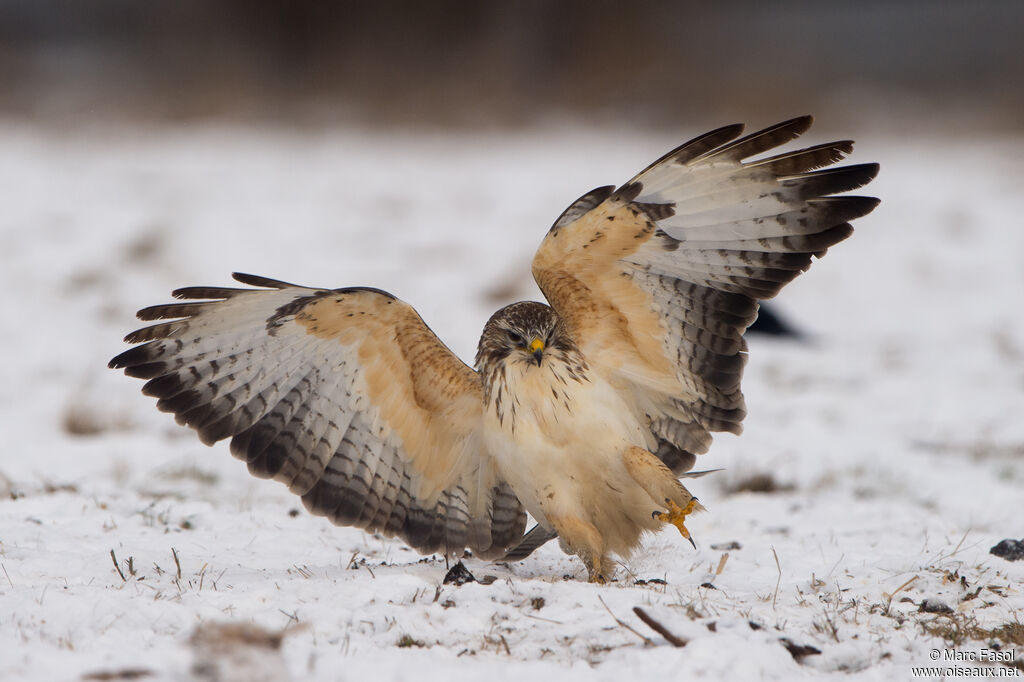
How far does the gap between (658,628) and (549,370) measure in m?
1.30

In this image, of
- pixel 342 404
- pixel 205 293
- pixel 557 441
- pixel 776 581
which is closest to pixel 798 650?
pixel 776 581

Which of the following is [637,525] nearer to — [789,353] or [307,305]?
[307,305]

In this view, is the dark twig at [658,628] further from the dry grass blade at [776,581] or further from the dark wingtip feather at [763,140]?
the dark wingtip feather at [763,140]

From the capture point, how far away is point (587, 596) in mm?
3529

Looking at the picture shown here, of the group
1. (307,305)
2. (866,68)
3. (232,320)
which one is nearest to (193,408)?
(232,320)

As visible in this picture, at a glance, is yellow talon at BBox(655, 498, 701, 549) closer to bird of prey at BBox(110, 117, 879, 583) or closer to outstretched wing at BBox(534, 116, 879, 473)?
bird of prey at BBox(110, 117, 879, 583)

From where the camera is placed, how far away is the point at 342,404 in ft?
14.3

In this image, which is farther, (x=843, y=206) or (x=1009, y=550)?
(x=1009, y=550)

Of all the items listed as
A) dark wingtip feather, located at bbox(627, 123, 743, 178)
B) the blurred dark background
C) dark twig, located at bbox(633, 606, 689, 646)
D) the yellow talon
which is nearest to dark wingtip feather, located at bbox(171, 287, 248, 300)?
dark wingtip feather, located at bbox(627, 123, 743, 178)

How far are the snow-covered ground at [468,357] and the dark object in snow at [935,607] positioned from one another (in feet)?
0.19

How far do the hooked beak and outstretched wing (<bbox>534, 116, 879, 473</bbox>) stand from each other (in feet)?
0.58

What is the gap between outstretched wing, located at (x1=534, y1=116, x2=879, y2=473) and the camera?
3.96 metres

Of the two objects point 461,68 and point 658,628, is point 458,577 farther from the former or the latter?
point 461,68

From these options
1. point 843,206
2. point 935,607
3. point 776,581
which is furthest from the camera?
point 776,581
